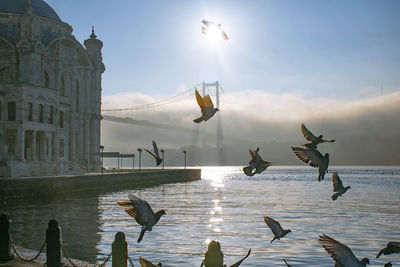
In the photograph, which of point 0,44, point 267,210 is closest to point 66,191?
point 267,210

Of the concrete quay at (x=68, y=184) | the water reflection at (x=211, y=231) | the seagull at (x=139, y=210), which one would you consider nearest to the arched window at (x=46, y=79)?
the concrete quay at (x=68, y=184)

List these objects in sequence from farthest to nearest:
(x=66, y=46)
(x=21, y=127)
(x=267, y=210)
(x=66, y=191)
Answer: (x=66, y=46), (x=21, y=127), (x=66, y=191), (x=267, y=210)

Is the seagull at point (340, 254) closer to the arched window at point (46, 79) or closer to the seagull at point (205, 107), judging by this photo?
the seagull at point (205, 107)

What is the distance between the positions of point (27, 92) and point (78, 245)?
30.7 meters

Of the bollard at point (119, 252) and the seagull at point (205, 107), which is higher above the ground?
the seagull at point (205, 107)

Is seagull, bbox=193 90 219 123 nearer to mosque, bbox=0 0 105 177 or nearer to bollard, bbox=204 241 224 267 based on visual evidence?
bollard, bbox=204 241 224 267

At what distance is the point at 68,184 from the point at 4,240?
28.5 meters

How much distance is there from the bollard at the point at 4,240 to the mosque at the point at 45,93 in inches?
1232

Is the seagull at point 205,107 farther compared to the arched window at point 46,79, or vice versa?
the arched window at point 46,79

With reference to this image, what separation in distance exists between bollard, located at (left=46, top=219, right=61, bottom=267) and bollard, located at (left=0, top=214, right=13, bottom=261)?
1577 millimetres

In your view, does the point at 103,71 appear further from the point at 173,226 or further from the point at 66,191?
the point at 173,226

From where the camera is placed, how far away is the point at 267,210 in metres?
30.8

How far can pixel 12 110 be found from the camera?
43531 millimetres

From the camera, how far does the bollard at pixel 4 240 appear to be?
999 cm
